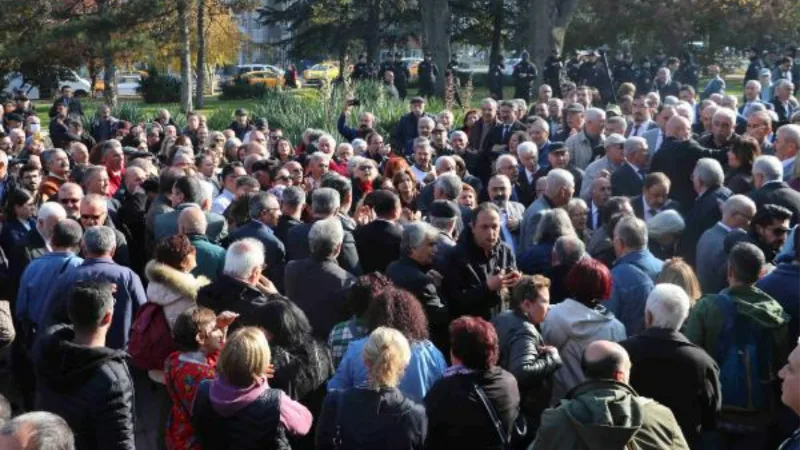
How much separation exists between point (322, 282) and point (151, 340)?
1147 mm

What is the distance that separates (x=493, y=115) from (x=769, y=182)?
6.68 meters

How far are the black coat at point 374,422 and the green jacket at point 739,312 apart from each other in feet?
6.38

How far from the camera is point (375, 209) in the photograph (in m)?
8.31

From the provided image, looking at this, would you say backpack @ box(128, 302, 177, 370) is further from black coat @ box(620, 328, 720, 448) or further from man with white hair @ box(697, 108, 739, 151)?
man with white hair @ box(697, 108, 739, 151)

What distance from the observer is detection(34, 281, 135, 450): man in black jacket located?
209 inches

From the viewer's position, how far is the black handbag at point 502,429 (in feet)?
16.8

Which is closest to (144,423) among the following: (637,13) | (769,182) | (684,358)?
(684,358)

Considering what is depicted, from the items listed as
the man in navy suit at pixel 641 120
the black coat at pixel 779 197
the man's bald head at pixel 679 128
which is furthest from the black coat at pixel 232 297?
the man in navy suit at pixel 641 120

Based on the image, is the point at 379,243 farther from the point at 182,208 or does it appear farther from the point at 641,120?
the point at 641,120

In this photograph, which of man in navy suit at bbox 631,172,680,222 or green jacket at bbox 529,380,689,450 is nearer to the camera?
green jacket at bbox 529,380,689,450

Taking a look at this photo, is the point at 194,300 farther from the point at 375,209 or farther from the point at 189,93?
the point at 189,93

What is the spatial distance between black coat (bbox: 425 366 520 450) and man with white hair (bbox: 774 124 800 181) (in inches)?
221

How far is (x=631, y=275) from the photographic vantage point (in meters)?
6.76

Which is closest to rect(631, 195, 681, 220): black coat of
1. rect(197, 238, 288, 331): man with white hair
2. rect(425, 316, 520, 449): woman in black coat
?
rect(197, 238, 288, 331): man with white hair
